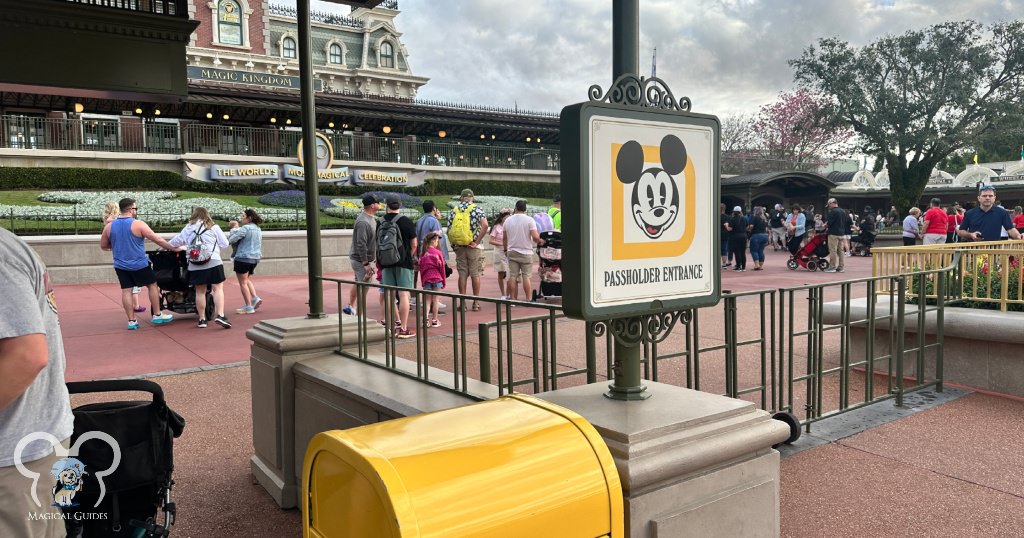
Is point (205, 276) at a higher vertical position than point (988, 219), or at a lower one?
lower

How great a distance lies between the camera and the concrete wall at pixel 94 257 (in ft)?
51.9

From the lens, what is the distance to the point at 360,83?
60219mm

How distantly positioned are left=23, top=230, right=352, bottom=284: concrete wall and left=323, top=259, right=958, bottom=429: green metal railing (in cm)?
1076

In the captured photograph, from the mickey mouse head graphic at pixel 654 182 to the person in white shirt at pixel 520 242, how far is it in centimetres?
870

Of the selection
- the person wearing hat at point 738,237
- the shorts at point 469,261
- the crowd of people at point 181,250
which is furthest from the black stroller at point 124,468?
the person wearing hat at point 738,237

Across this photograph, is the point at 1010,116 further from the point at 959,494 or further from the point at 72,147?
the point at 72,147

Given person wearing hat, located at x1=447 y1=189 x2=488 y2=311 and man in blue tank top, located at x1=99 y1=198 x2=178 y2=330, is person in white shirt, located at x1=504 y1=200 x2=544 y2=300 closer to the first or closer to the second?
person wearing hat, located at x1=447 y1=189 x2=488 y2=311

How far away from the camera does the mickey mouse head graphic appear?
6.95 ft

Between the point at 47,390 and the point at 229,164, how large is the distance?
2957 cm

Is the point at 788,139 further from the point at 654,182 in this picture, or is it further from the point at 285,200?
the point at 654,182

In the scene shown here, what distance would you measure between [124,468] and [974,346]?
6700 millimetres

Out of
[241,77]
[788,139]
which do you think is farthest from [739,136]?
[241,77]

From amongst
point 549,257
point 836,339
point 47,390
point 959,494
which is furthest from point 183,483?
point 549,257

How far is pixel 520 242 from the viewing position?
1105cm
